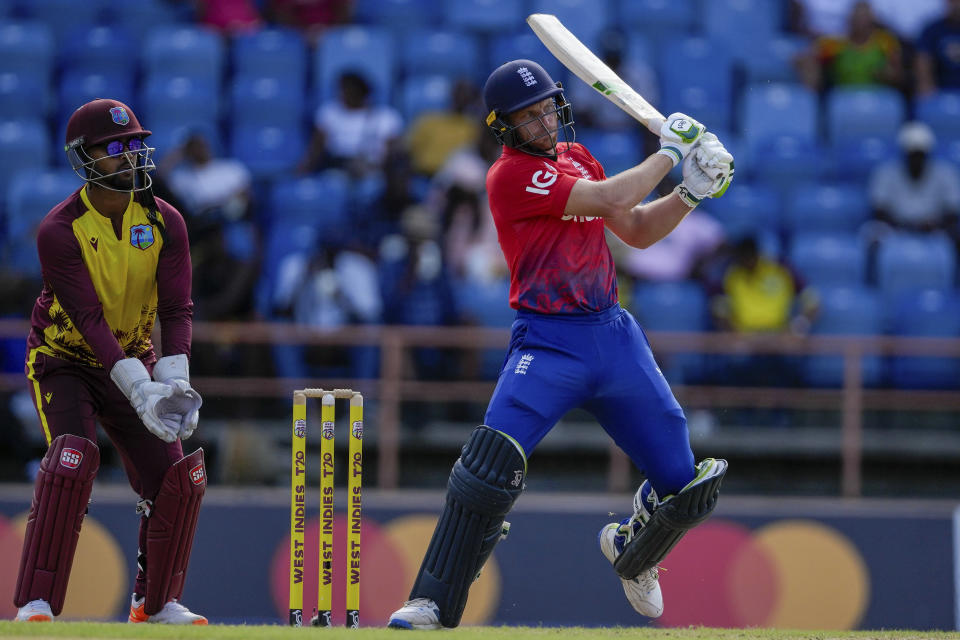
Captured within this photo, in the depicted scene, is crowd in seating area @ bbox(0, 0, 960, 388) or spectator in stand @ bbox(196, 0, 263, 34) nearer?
crowd in seating area @ bbox(0, 0, 960, 388)

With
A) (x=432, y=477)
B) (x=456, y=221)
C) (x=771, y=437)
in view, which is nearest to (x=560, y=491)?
(x=432, y=477)

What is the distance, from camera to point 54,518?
558cm

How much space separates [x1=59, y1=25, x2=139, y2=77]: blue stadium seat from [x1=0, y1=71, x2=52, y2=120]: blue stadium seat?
473 mm

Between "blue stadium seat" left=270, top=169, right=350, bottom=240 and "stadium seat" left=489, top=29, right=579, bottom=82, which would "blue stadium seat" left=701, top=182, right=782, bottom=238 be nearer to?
"stadium seat" left=489, top=29, right=579, bottom=82

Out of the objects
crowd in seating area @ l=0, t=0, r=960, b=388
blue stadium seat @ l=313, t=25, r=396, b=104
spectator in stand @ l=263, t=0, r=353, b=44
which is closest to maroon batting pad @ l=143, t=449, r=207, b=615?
crowd in seating area @ l=0, t=0, r=960, b=388

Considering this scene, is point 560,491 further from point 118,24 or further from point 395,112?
point 118,24

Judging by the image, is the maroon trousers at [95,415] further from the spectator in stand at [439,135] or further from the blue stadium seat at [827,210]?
the blue stadium seat at [827,210]

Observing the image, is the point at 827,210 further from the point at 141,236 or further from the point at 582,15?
the point at 141,236

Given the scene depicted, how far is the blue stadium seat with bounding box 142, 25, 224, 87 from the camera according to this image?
12.0 m

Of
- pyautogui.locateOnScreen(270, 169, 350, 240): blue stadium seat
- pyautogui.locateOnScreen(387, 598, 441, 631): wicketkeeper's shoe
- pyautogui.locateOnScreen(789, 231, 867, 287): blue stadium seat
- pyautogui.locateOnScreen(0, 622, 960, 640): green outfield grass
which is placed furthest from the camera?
pyautogui.locateOnScreen(270, 169, 350, 240): blue stadium seat

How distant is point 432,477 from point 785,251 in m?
3.33

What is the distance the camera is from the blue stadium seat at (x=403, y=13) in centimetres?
1255

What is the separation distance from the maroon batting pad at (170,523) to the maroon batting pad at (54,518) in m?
0.33

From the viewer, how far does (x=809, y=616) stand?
8867 mm
